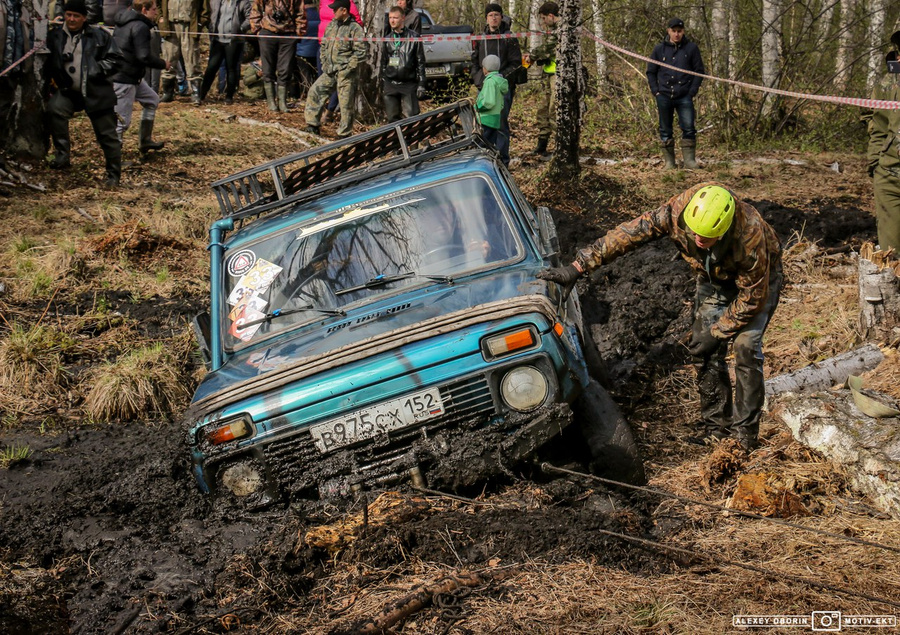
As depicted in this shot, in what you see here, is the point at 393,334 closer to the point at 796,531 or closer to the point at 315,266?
the point at 315,266

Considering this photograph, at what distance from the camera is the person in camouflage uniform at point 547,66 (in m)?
12.2

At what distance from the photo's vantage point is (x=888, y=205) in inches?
293

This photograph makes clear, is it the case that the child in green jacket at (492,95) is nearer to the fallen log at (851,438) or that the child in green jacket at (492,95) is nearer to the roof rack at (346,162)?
the roof rack at (346,162)

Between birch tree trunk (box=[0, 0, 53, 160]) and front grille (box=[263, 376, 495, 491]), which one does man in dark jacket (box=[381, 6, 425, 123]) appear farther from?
front grille (box=[263, 376, 495, 491])

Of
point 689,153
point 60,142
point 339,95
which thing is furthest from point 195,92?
point 689,153

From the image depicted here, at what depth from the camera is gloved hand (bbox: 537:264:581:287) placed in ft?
16.1

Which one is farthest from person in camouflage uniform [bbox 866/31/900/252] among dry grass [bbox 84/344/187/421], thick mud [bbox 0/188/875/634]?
dry grass [bbox 84/344/187/421]

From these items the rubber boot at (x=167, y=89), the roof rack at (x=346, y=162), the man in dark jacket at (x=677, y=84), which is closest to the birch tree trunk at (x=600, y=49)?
the man in dark jacket at (x=677, y=84)

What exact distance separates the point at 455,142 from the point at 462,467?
2.97 metres

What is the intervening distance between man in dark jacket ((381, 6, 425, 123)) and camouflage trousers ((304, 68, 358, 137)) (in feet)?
2.34

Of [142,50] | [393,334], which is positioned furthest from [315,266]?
[142,50]

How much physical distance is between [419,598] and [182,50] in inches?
555

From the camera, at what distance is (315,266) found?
17.4 ft

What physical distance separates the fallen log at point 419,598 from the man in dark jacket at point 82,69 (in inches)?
352
